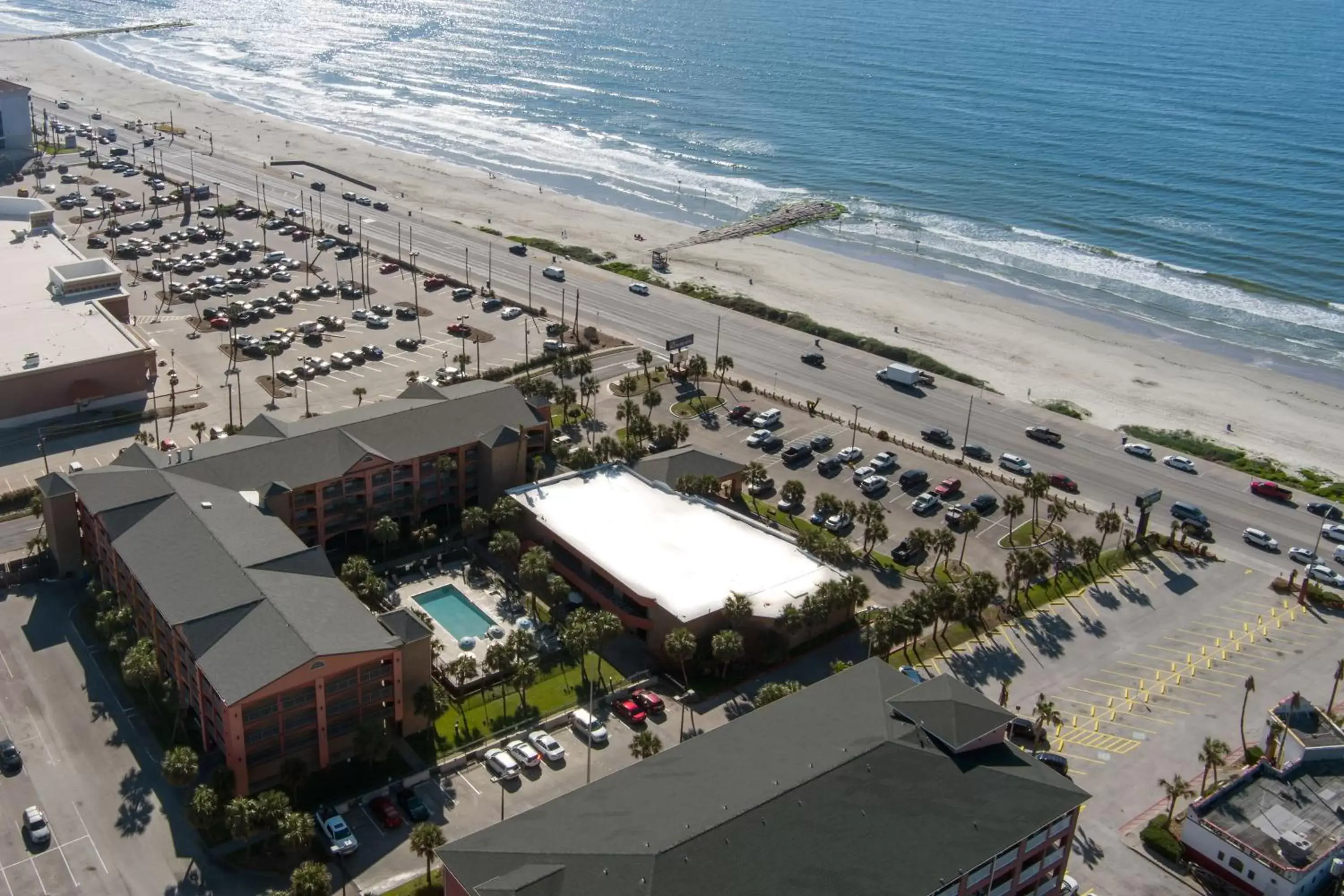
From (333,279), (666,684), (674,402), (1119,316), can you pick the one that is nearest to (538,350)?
(674,402)

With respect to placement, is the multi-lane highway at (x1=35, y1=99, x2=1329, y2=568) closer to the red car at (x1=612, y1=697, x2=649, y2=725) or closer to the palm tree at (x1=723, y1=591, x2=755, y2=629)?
the palm tree at (x1=723, y1=591, x2=755, y2=629)

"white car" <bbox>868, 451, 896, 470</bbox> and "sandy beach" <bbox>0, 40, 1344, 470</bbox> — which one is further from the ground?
"sandy beach" <bbox>0, 40, 1344, 470</bbox>

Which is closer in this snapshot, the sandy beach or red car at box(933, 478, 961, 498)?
red car at box(933, 478, 961, 498)

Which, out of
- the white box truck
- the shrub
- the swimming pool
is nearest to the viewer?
the shrub

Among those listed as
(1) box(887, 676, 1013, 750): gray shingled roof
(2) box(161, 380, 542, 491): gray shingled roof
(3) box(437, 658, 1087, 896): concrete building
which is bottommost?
(3) box(437, 658, 1087, 896): concrete building

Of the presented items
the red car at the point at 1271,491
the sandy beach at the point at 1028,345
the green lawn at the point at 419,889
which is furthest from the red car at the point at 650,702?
the sandy beach at the point at 1028,345

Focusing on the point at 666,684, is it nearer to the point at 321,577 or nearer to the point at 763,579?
the point at 763,579

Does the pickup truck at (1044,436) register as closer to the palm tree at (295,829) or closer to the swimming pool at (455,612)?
the swimming pool at (455,612)

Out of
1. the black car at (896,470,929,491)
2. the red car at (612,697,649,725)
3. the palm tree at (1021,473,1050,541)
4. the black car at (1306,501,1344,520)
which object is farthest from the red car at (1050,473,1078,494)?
the red car at (612,697,649,725)
